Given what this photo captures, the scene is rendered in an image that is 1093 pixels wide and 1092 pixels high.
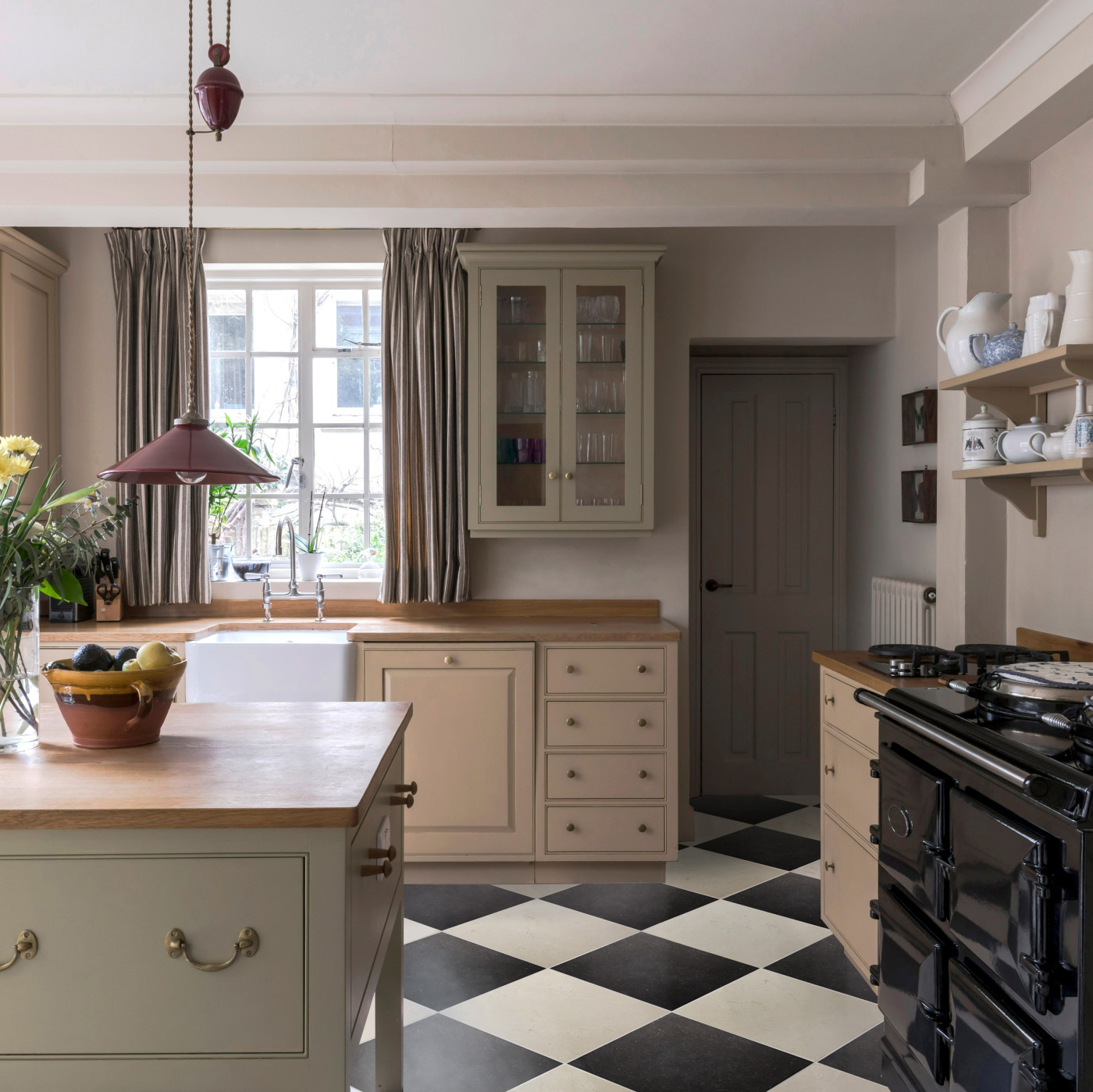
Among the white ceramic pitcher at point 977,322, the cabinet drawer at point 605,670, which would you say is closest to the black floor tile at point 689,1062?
the cabinet drawer at point 605,670

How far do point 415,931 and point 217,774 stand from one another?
1795 mm

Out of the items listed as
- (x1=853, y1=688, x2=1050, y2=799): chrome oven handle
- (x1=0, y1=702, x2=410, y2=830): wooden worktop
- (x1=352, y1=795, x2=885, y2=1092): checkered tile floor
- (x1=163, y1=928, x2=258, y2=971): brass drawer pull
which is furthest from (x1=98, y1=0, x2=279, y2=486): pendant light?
(x1=352, y1=795, x2=885, y2=1092): checkered tile floor

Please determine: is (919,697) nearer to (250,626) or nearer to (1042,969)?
(1042,969)

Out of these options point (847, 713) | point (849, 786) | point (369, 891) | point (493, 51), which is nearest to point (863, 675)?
point (847, 713)

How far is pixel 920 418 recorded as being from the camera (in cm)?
372

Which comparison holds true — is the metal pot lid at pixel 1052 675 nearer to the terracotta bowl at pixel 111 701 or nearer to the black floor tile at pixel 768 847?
the terracotta bowl at pixel 111 701

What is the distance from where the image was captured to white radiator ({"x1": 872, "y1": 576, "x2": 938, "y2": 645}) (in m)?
3.57

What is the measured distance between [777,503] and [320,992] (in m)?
3.67

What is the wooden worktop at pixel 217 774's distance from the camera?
1392mm

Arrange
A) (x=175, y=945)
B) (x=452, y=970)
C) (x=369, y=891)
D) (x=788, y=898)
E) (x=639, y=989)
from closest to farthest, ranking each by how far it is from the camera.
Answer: (x=175, y=945), (x=369, y=891), (x=639, y=989), (x=452, y=970), (x=788, y=898)

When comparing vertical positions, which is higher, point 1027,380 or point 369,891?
point 1027,380

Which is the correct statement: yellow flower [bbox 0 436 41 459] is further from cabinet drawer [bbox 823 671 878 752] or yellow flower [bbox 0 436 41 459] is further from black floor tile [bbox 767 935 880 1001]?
black floor tile [bbox 767 935 880 1001]

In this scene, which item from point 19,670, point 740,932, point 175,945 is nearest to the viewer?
point 175,945

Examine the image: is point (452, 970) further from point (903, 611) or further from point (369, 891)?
point (903, 611)
